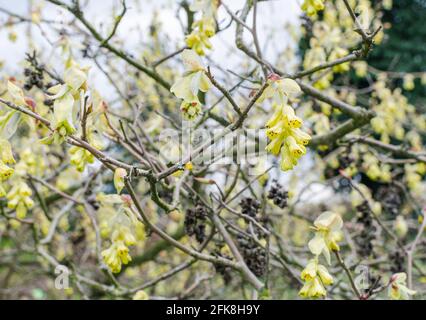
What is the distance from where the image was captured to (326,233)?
6.50 ft

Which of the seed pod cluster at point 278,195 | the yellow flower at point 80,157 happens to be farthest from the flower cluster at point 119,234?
the seed pod cluster at point 278,195

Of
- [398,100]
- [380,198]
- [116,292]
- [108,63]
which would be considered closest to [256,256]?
[116,292]

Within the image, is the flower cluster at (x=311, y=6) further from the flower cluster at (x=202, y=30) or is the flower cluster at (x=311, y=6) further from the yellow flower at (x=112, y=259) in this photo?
the yellow flower at (x=112, y=259)

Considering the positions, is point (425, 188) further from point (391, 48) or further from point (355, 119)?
point (391, 48)

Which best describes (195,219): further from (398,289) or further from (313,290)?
(398,289)

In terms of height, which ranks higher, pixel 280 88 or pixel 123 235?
pixel 280 88

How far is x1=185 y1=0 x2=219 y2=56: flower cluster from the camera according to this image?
229 centimetres

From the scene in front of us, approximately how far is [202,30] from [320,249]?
110 cm

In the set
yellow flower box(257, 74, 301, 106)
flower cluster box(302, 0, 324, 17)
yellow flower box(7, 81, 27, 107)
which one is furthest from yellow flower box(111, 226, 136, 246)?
flower cluster box(302, 0, 324, 17)

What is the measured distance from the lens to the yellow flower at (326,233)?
6.39 feet

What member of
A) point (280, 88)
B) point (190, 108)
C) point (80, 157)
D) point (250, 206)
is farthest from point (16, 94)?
point (250, 206)

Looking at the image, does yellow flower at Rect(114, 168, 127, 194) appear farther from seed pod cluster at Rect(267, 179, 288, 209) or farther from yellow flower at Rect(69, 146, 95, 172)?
seed pod cluster at Rect(267, 179, 288, 209)

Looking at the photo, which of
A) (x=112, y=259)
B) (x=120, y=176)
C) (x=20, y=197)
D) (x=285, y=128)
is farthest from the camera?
(x=20, y=197)

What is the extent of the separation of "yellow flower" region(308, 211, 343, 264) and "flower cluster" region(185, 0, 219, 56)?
95cm
